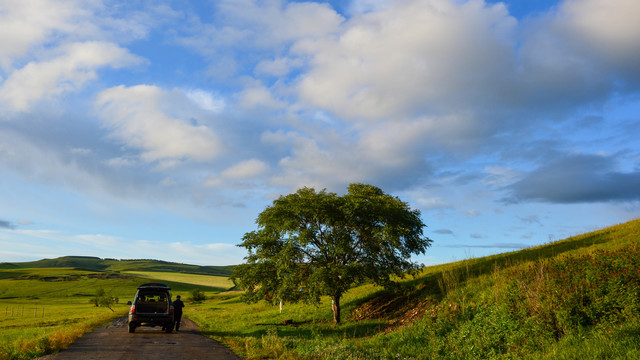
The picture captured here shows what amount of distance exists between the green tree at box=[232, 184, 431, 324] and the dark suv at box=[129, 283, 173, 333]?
7.53 metres

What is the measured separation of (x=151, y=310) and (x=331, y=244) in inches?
510

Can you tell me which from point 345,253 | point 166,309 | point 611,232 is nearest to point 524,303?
point 345,253

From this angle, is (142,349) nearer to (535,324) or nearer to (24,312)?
(535,324)

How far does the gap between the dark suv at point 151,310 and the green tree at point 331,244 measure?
7529 mm

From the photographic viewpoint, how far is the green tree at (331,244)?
2897cm

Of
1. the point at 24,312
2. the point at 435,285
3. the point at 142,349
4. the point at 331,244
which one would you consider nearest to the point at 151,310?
the point at 142,349

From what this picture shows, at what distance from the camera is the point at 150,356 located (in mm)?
15156

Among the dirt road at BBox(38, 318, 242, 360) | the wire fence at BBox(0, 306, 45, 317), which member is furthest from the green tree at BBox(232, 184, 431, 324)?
the wire fence at BBox(0, 306, 45, 317)

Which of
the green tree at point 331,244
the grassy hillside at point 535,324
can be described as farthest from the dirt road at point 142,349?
the green tree at point 331,244

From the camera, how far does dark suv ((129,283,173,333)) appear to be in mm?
23859

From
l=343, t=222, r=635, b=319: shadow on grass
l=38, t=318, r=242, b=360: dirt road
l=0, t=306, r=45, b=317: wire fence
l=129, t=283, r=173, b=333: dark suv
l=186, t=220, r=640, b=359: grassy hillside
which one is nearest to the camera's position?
l=186, t=220, r=640, b=359: grassy hillside

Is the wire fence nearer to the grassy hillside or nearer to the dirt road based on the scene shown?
the dirt road

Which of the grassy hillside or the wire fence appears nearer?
the grassy hillside

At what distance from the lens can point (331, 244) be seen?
2984 cm
